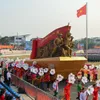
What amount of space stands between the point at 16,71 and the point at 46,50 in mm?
2951

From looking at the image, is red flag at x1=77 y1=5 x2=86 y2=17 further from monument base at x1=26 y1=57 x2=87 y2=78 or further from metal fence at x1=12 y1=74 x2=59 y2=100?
metal fence at x1=12 y1=74 x2=59 y2=100

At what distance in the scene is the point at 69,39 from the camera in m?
18.5

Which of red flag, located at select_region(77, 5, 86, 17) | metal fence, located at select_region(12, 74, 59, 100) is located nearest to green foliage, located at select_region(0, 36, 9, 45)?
red flag, located at select_region(77, 5, 86, 17)

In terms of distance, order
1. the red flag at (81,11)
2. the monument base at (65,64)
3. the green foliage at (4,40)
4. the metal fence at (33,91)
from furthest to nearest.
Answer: the green foliage at (4,40), the red flag at (81,11), the monument base at (65,64), the metal fence at (33,91)

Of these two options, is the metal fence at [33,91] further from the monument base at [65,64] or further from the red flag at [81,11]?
the red flag at [81,11]

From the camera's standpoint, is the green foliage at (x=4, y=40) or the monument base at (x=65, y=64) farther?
the green foliage at (x=4, y=40)

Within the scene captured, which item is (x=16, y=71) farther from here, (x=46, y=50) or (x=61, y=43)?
(x=61, y=43)

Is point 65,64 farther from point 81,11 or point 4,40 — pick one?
point 4,40

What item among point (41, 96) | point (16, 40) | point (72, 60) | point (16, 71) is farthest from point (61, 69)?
point (16, 40)

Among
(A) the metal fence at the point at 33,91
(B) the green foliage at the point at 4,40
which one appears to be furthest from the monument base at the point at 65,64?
(B) the green foliage at the point at 4,40

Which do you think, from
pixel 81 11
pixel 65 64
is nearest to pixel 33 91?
pixel 65 64

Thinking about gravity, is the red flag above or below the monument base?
above

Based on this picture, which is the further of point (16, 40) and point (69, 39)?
point (16, 40)

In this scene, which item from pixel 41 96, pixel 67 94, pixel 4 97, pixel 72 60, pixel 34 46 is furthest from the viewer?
pixel 34 46
